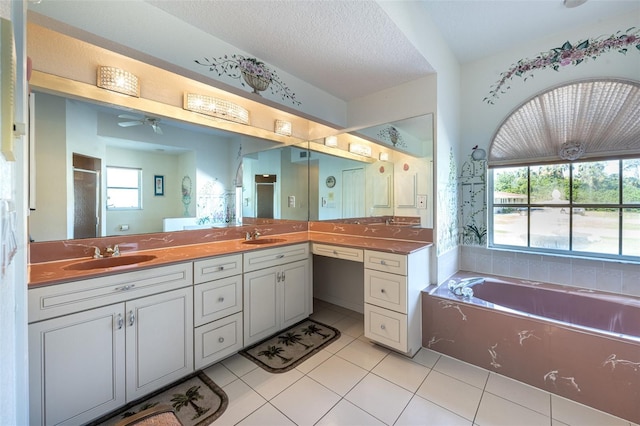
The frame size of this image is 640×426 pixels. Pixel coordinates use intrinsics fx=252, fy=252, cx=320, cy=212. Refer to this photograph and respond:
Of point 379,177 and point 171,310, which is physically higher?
point 379,177

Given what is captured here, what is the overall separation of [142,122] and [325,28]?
5.09 ft

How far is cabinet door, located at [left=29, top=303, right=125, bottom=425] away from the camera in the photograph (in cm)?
124

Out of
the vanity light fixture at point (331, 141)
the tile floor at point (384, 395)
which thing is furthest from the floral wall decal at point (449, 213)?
the vanity light fixture at point (331, 141)

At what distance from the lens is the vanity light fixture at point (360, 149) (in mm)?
2844

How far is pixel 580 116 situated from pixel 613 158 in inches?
18.1

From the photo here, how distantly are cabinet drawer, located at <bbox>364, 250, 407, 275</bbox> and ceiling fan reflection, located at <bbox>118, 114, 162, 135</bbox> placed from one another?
2.04 m

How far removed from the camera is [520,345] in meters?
1.80

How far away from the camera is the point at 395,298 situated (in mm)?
2094

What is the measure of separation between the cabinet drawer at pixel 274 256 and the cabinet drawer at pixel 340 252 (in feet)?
0.45

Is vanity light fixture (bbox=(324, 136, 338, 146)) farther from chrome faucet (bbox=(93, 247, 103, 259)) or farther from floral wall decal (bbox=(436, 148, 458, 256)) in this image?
chrome faucet (bbox=(93, 247, 103, 259))

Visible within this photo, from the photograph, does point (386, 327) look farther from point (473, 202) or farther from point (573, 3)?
point (573, 3)

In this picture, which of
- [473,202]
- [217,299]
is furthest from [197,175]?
[473,202]

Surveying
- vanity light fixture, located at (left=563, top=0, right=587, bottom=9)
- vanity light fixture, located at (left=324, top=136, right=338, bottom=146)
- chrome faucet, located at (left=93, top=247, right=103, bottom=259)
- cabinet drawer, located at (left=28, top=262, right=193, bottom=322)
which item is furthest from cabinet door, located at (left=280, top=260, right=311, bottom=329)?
vanity light fixture, located at (left=563, top=0, right=587, bottom=9)

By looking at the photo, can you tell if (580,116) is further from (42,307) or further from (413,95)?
(42,307)
